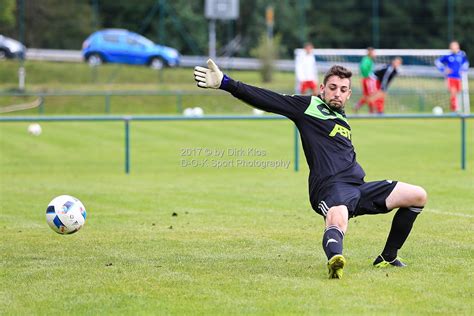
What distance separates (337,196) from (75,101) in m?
29.9

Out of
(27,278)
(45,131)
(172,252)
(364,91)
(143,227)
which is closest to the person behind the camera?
(27,278)

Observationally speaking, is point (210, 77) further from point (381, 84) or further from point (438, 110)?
point (438, 110)

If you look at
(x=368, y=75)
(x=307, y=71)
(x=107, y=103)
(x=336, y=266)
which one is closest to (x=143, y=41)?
(x=107, y=103)

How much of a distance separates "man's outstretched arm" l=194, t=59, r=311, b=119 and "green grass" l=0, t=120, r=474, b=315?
1421 millimetres

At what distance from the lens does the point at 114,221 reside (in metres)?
11.5

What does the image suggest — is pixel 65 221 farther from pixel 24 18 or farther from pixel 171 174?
pixel 24 18

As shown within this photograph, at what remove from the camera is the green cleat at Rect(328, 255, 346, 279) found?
7.26m

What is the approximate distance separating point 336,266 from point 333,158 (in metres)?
1.12

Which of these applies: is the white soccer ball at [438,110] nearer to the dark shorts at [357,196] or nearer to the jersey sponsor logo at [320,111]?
the jersey sponsor logo at [320,111]

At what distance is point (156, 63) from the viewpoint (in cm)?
4494

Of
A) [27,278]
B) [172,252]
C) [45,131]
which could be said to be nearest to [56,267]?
[27,278]

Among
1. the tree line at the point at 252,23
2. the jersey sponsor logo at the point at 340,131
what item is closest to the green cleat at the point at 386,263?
the jersey sponsor logo at the point at 340,131

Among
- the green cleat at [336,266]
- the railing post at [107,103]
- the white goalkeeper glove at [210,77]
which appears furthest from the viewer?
the railing post at [107,103]

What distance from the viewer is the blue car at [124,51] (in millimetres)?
43938
